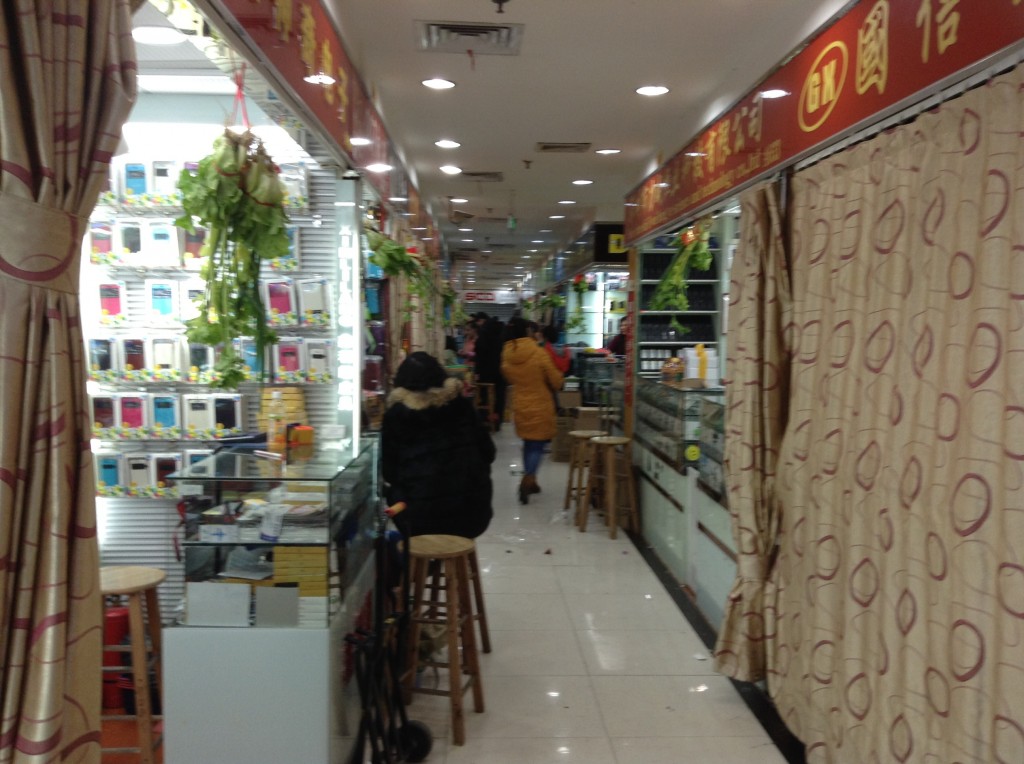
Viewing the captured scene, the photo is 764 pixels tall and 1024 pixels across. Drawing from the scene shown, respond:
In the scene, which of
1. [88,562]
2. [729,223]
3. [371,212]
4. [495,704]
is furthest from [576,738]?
[729,223]

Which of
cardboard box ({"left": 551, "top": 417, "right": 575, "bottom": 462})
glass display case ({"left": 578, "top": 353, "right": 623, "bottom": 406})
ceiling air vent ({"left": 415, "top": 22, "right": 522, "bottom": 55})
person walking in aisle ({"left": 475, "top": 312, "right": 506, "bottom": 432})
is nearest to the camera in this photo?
ceiling air vent ({"left": 415, "top": 22, "right": 522, "bottom": 55})

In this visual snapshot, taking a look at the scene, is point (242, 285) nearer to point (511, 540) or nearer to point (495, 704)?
point (495, 704)

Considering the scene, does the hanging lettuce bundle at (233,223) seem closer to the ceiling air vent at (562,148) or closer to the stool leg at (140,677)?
the stool leg at (140,677)

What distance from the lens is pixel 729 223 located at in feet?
23.2

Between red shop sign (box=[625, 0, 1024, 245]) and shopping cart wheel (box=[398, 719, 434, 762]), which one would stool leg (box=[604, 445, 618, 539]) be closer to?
red shop sign (box=[625, 0, 1024, 245])

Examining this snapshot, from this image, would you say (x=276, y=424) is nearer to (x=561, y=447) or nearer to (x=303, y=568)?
(x=303, y=568)

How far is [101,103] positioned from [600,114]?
→ 4.62 m

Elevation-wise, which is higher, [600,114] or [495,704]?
[600,114]

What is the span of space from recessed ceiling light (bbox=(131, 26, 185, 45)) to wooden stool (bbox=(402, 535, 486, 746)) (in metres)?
2.24

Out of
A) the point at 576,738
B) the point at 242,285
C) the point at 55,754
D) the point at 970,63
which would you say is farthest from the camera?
the point at 576,738

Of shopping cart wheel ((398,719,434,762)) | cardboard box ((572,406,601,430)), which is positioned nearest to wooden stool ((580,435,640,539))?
cardboard box ((572,406,601,430))

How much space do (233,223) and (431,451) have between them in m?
1.33

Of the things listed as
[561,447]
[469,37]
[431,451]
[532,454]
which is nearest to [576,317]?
[561,447]

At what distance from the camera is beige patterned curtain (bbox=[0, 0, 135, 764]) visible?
1.23 m
